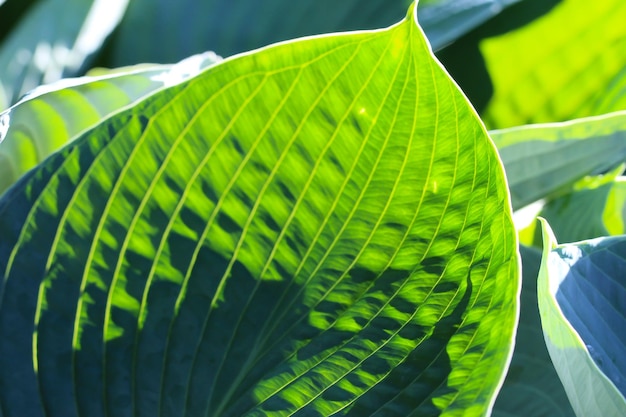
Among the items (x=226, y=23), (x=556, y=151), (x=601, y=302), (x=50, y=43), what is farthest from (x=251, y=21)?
(x=601, y=302)

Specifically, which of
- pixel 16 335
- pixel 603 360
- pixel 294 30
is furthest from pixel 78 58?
pixel 603 360

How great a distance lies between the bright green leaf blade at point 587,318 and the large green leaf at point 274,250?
0.03 m

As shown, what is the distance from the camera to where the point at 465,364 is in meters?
0.30

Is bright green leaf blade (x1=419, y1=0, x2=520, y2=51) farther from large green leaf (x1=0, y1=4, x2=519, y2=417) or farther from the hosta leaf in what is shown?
large green leaf (x1=0, y1=4, x2=519, y2=417)

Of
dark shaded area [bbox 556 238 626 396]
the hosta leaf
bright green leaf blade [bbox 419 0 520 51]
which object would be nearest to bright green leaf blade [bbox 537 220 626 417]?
dark shaded area [bbox 556 238 626 396]

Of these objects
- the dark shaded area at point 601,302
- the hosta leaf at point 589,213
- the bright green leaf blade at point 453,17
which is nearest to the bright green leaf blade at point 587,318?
the dark shaded area at point 601,302

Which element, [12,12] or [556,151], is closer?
[556,151]

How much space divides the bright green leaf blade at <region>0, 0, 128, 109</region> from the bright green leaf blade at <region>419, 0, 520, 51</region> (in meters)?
0.29

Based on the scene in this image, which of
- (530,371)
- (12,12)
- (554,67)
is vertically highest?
(12,12)

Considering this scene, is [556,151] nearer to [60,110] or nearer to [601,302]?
[601,302]

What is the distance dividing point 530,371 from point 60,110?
32cm

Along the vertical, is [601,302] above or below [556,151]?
below

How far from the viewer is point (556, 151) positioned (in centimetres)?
46

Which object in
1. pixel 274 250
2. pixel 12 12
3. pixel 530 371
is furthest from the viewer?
pixel 12 12
